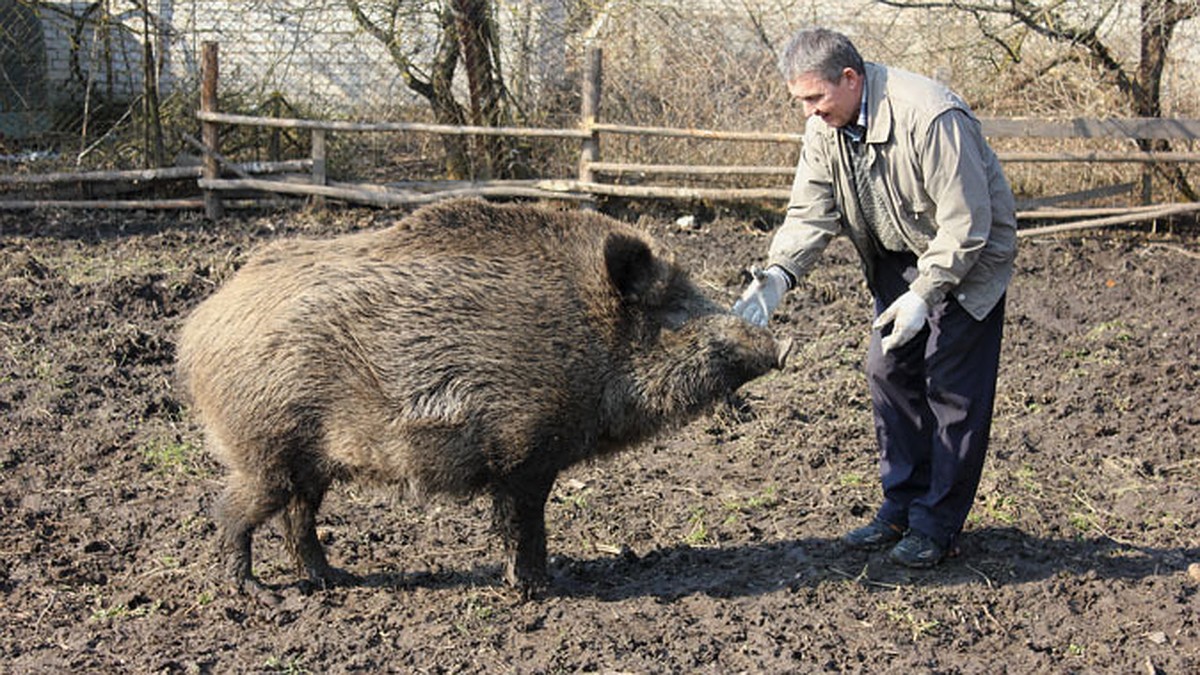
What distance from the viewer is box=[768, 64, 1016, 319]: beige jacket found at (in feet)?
14.1

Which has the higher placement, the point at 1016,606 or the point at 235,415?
the point at 235,415

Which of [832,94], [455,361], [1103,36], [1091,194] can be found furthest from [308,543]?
[1103,36]

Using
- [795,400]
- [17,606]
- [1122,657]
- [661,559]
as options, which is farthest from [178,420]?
[1122,657]

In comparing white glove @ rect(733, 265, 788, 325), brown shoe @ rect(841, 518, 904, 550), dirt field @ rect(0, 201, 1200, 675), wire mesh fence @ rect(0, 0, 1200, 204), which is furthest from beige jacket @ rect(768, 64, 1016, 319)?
wire mesh fence @ rect(0, 0, 1200, 204)

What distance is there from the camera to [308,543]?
4809mm

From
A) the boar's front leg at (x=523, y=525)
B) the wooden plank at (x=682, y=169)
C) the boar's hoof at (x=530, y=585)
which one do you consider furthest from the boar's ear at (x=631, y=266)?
the wooden plank at (x=682, y=169)

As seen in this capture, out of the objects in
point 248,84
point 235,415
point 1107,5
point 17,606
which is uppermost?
point 1107,5

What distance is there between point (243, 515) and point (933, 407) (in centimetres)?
270

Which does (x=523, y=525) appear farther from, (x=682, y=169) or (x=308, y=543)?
(x=682, y=169)

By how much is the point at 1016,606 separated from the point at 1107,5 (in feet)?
26.7

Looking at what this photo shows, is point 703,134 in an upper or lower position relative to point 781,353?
upper

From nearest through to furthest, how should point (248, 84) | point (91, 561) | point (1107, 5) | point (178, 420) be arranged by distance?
point (91, 561)
point (178, 420)
point (1107, 5)
point (248, 84)

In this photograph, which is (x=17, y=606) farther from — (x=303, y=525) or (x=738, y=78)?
(x=738, y=78)

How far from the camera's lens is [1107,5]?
11.0 meters
